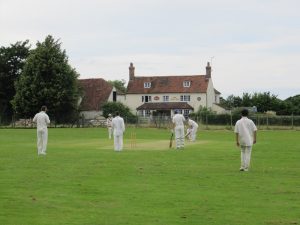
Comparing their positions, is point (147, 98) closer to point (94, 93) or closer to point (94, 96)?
point (94, 93)

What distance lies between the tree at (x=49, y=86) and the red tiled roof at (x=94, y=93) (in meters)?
14.9

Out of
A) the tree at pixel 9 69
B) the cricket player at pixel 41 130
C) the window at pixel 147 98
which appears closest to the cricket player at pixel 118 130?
the cricket player at pixel 41 130

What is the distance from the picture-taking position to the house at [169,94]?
328 ft

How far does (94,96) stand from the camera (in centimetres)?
10012

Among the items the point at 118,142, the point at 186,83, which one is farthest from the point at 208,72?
the point at 118,142

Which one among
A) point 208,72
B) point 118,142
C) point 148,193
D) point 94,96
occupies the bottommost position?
point 148,193

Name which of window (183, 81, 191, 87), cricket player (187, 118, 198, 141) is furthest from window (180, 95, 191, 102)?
cricket player (187, 118, 198, 141)

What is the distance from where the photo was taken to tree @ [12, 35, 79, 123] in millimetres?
77812

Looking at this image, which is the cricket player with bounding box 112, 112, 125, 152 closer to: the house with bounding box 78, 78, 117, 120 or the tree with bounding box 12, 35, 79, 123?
the tree with bounding box 12, 35, 79, 123

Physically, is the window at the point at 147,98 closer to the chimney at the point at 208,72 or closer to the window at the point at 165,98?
the window at the point at 165,98

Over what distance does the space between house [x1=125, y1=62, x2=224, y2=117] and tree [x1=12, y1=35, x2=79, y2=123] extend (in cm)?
2199

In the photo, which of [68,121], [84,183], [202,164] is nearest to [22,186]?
[84,183]

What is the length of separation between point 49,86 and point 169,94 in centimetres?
2803

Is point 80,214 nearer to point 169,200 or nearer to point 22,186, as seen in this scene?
point 169,200
